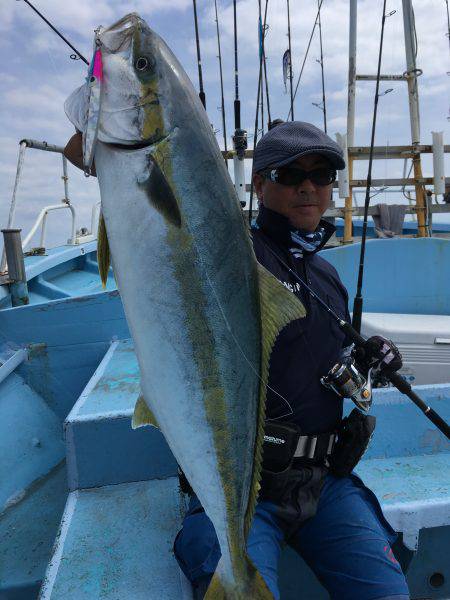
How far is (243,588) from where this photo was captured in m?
1.41

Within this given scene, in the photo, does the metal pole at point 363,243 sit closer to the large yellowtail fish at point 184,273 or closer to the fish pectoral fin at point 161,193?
the large yellowtail fish at point 184,273

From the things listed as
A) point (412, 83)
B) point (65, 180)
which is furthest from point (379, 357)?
point (412, 83)

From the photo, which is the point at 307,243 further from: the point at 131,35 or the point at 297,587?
the point at 297,587

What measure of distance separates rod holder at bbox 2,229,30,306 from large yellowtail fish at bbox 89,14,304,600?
11.0 ft

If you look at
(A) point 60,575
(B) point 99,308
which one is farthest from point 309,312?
(B) point 99,308

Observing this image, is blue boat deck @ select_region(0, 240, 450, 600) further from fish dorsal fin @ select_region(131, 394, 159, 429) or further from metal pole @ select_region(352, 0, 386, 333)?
fish dorsal fin @ select_region(131, 394, 159, 429)

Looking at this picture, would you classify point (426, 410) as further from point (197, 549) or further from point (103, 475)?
point (103, 475)

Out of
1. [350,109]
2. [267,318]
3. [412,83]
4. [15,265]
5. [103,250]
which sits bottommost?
[15,265]

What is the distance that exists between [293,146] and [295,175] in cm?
13

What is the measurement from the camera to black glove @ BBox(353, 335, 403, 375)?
222cm

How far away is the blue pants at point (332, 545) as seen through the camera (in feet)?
5.47

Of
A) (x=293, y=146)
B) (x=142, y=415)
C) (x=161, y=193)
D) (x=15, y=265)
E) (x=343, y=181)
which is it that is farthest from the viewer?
(x=343, y=181)

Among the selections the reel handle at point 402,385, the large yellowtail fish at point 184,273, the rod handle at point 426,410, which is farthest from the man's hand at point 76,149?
the rod handle at point 426,410

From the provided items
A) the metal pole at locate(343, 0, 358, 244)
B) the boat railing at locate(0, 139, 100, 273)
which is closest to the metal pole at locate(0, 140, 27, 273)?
the boat railing at locate(0, 139, 100, 273)
